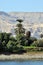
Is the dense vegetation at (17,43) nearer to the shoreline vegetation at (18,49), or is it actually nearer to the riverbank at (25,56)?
the shoreline vegetation at (18,49)

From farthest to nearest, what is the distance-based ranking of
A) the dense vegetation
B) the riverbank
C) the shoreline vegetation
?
the dense vegetation < the shoreline vegetation < the riverbank

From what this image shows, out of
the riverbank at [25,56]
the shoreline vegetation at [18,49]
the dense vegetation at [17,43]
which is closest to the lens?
the riverbank at [25,56]

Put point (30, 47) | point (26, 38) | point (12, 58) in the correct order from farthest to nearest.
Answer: point (26, 38)
point (30, 47)
point (12, 58)

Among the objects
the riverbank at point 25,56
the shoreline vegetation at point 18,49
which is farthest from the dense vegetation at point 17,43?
the riverbank at point 25,56

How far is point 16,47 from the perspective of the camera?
68.1 m

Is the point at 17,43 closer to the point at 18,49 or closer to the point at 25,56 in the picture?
the point at 18,49

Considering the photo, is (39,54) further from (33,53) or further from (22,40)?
(22,40)

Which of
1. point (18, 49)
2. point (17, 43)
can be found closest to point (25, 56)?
point (18, 49)

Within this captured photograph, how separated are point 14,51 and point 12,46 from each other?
3.07 feet

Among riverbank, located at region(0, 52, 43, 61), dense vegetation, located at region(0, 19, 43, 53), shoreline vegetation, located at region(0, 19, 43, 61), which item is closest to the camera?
riverbank, located at region(0, 52, 43, 61)

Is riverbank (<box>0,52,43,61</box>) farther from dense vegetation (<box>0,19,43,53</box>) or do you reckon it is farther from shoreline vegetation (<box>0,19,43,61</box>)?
dense vegetation (<box>0,19,43,53</box>)

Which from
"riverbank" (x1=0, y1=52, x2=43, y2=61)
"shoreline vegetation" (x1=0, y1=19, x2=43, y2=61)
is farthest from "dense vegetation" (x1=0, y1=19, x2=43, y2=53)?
"riverbank" (x1=0, y1=52, x2=43, y2=61)

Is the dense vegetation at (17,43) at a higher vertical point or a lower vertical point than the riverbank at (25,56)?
higher

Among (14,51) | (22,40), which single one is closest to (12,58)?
(14,51)
